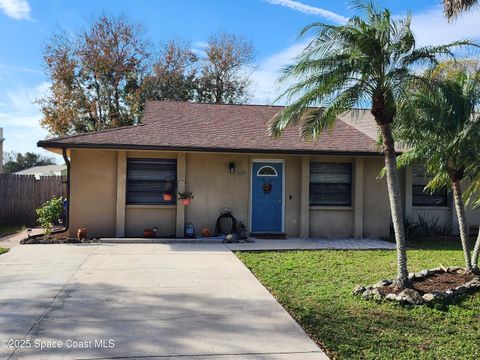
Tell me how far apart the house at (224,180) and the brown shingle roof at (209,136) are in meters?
0.03

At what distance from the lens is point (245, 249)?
34.5 feet

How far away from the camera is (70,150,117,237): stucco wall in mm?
12086

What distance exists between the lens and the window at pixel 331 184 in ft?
43.2

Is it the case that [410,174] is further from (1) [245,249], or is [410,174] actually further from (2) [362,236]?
(1) [245,249]

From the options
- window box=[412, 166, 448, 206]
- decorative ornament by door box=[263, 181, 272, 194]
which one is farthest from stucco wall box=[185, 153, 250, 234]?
window box=[412, 166, 448, 206]

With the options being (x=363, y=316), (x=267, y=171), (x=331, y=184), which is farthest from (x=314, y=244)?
(x=363, y=316)

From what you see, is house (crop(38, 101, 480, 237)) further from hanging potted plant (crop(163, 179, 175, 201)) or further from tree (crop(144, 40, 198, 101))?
tree (crop(144, 40, 198, 101))

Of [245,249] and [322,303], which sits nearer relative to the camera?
[322,303]

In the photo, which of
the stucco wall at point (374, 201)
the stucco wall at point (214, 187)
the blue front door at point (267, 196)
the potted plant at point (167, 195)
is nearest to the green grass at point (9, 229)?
the potted plant at point (167, 195)

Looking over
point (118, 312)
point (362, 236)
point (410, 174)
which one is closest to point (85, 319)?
point (118, 312)

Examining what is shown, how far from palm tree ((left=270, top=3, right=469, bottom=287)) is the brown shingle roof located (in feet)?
14.2

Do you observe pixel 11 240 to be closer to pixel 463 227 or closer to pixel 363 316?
pixel 363 316

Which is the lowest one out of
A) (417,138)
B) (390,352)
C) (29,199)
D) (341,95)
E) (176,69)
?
(390,352)

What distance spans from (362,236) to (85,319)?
9.63 m
